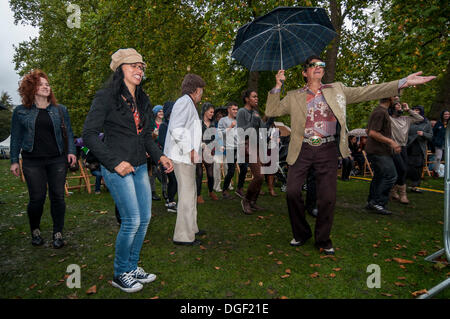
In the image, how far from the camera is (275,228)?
5254 mm

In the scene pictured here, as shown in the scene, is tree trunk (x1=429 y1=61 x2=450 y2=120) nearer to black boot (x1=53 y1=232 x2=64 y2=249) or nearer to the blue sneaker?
the blue sneaker

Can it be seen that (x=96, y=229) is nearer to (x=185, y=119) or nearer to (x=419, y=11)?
(x=185, y=119)

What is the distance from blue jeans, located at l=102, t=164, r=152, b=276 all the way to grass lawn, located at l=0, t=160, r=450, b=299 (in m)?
0.38

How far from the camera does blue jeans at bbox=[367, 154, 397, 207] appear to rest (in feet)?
20.0

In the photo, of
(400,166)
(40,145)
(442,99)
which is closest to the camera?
(40,145)

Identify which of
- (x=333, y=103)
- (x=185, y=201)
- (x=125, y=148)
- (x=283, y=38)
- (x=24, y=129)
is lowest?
(x=185, y=201)

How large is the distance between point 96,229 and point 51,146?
6.05ft

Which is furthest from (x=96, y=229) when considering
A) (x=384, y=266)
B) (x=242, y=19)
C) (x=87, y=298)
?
(x=242, y=19)

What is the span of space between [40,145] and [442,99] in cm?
1264

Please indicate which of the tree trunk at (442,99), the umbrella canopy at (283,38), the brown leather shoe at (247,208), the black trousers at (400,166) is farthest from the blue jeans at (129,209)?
the tree trunk at (442,99)

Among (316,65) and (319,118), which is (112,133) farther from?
(316,65)

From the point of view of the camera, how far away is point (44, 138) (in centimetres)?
413

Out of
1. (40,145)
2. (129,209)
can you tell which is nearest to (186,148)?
(129,209)

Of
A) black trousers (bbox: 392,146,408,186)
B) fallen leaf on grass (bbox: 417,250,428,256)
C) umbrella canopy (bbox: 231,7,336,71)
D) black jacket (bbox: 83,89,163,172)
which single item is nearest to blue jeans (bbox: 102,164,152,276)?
black jacket (bbox: 83,89,163,172)
